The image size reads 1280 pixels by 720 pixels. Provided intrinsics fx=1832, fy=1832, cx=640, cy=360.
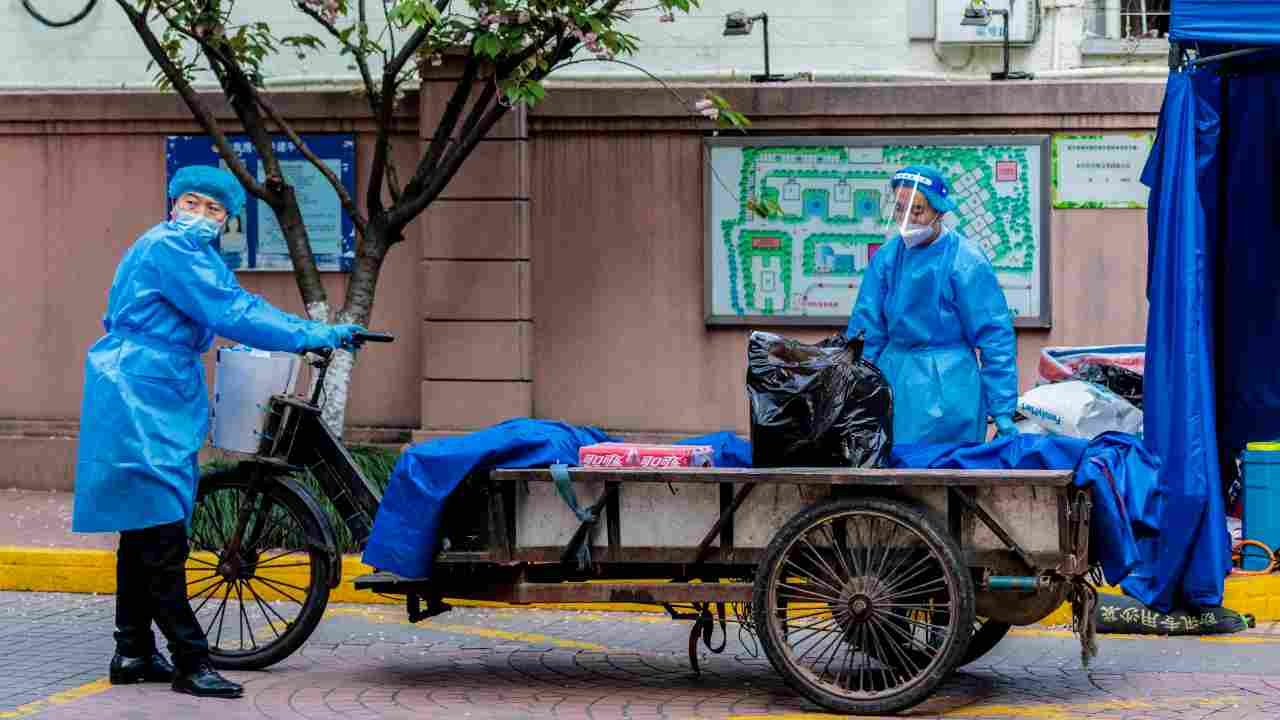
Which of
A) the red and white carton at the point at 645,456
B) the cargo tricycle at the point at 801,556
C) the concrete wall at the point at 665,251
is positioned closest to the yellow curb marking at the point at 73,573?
the cargo tricycle at the point at 801,556

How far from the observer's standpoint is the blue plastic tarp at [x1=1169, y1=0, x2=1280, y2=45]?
24.9 ft

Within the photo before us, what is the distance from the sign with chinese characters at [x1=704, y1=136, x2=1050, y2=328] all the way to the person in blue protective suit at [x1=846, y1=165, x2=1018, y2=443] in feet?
14.1

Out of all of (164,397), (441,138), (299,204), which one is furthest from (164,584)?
(299,204)

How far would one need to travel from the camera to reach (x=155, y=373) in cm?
652

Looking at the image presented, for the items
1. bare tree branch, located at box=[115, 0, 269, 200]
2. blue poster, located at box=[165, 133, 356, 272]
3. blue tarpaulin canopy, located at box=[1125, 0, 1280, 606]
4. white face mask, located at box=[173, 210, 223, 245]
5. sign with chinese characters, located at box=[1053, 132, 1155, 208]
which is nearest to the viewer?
white face mask, located at box=[173, 210, 223, 245]

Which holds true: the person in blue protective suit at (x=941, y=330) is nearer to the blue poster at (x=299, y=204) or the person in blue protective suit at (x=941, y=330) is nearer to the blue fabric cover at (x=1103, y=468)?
the blue fabric cover at (x=1103, y=468)

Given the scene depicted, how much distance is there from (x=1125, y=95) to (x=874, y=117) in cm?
156

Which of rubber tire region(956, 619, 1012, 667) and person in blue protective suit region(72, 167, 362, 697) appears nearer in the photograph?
person in blue protective suit region(72, 167, 362, 697)

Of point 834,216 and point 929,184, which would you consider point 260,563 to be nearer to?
point 929,184

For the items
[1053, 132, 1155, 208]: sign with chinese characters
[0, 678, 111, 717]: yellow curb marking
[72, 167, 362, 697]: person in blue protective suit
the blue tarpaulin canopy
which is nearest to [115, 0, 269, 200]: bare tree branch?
[72, 167, 362, 697]: person in blue protective suit

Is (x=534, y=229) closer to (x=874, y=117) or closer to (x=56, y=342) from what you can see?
(x=874, y=117)

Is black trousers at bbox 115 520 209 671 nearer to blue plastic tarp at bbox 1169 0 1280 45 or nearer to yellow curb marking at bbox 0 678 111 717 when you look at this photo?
yellow curb marking at bbox 0 678 111 717

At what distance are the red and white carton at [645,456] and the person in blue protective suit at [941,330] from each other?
107 centimetres

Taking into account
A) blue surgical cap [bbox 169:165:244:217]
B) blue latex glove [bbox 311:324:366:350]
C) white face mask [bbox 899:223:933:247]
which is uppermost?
blue surgical cap [bbox 169:165:244:217]
